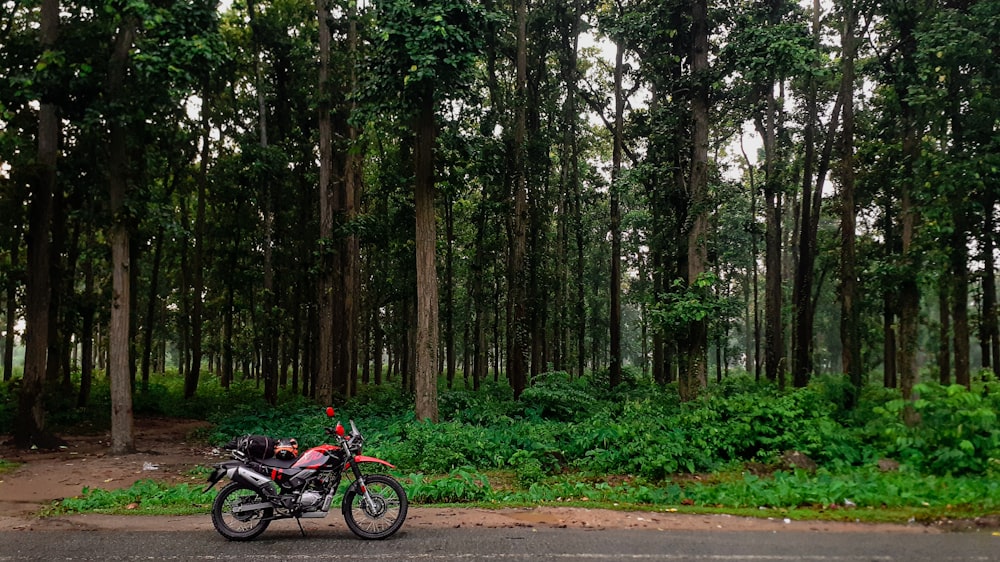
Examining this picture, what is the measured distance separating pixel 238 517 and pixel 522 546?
11.3 ft

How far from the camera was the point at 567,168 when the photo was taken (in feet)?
94.2

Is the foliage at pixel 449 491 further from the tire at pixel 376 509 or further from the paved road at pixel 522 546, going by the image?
the tire at pixel 376 509

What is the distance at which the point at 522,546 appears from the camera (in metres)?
6.73

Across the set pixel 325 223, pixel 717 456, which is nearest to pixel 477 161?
pixel 325 223

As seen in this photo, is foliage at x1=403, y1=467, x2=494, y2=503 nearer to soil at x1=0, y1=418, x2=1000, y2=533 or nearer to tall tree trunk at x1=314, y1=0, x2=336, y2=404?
soil at x1=0, y1=418, x2=1000, y2=533

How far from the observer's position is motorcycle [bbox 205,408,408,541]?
717 cm

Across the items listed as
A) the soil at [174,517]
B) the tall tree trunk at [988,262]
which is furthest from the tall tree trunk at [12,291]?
the tall tree trunk at [988,262]

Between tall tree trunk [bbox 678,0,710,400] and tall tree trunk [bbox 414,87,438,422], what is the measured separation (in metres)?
6.46

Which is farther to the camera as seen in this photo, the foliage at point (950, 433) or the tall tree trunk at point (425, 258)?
the tall tree trunk at point (425, 258)

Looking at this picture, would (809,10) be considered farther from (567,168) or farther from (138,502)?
(138,502)

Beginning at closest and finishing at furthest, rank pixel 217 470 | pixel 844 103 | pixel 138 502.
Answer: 1. pixel 217 470
2. pixel 138 502
3. pixel 844 103

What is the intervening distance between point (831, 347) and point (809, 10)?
146ft

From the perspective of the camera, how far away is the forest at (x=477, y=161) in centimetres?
1327

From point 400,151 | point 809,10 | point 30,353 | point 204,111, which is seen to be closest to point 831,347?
point 809,10
